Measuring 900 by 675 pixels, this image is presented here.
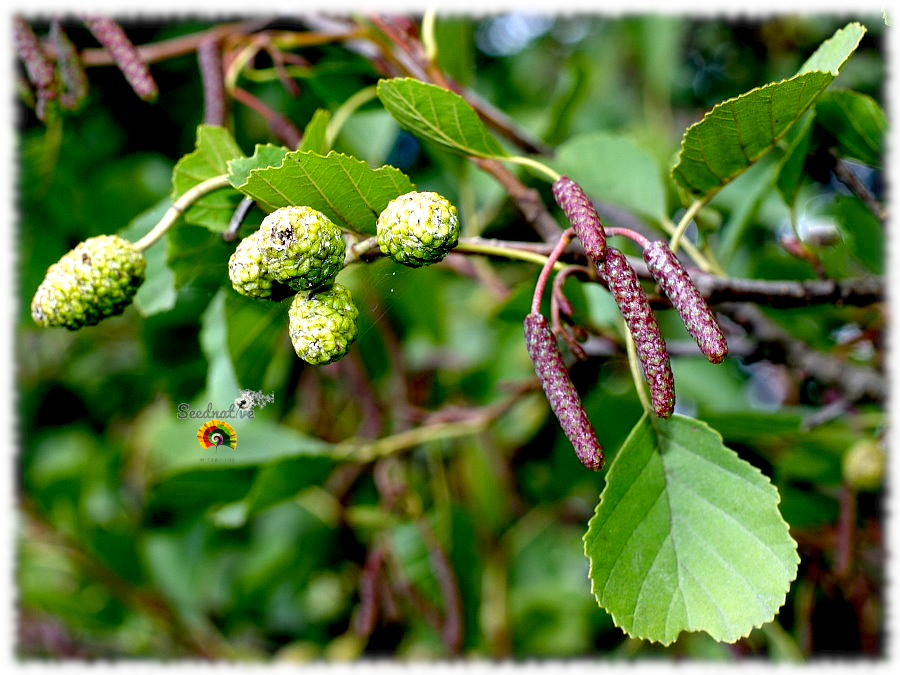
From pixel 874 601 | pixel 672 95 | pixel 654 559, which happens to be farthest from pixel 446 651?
pixel 672 95

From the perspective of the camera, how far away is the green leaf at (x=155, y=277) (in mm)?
1286

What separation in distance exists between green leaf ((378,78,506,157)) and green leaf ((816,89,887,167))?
1.72ft

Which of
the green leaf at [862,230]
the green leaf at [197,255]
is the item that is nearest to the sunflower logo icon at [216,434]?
the green leaf at [197,255]

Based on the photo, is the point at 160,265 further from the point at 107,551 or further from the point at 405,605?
the point at 107,551

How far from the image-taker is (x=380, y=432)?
2004mm

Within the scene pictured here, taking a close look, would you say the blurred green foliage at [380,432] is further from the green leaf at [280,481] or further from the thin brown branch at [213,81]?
the thin brown branch at [213,81]

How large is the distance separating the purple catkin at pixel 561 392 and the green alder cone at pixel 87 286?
0.49 metres

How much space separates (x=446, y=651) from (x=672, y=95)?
7.77 ft

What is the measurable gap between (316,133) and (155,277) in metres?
0.42

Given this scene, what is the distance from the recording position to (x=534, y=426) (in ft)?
7.32

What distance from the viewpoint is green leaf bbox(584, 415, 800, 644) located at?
93 centimetres

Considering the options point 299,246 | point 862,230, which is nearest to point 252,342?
point 299,246

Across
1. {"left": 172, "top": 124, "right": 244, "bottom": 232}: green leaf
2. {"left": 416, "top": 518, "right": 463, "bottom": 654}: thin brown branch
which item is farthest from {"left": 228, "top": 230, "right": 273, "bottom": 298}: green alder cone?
{"left": 416, "top": 518, "right": 463, "bottom": 654}: thin brown branch

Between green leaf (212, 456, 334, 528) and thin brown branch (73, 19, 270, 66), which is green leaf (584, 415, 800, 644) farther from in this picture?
thin brown branch (73, 19, 270, 66)
